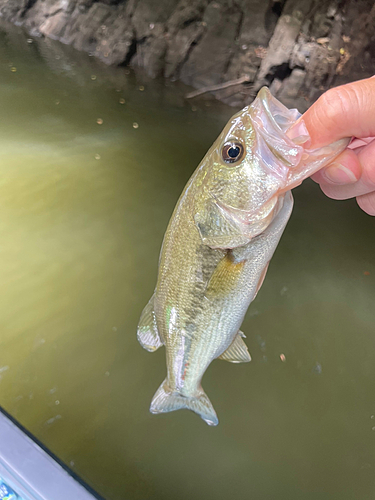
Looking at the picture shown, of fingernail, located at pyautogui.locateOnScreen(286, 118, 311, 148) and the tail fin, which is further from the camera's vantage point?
the tail fin

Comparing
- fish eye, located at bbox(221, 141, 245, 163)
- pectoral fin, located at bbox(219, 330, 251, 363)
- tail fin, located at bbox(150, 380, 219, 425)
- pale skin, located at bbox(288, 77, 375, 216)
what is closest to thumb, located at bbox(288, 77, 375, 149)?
pale skin, located at bbox(288, 77, 375, 216)

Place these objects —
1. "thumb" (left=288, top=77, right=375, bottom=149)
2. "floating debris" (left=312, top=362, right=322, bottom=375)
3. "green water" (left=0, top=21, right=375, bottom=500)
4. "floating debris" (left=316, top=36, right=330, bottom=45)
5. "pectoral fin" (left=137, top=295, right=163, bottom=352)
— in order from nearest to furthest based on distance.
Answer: "thumb" (left=288, top=77, right=375, bottom=149) < "pectoral fin" (left=137, top=295, right=163, bottom=352) < "green water" (left=0, top=21, right=375, bottom=500) < "floating debris" (left=312, top=362, right=322, bottom=375) < "floating debris" (left=316, top=36, right=330, bottom=45)

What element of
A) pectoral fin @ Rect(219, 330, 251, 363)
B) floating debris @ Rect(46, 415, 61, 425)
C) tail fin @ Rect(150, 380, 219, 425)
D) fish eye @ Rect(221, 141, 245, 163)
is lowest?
floating debris @ Rect(46, 415, 61, 425)

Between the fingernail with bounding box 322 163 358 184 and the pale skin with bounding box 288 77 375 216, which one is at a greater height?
the pale skin with bounding box 288 77 375 216

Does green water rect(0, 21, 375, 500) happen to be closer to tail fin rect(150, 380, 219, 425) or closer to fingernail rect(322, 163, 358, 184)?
tail fin rect(150, 380, 219, 425)

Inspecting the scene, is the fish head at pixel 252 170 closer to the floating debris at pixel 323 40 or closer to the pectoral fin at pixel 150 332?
the pectoral fin at pixel 150 332

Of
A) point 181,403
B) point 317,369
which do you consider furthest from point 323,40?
point 181,403

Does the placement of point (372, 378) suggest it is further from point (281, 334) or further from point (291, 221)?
point (291, 221)

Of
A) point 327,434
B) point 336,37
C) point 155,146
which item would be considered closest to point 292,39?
point 336,37
